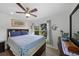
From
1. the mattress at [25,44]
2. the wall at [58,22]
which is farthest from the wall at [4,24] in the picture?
the wall at [58,22]

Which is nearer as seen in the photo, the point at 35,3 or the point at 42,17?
the point at 35,3

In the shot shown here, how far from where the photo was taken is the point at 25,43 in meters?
1.13

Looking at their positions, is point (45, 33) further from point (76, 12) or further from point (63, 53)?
point (76, 12)

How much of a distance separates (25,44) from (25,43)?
2 centimetres

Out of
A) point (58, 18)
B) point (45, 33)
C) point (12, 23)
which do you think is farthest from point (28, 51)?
point (58, 18)

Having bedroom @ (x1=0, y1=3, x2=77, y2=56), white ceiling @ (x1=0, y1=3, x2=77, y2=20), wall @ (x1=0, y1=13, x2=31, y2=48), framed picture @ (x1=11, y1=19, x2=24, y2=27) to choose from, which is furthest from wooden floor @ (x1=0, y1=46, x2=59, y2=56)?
white ceiling @ (x1=0, y1=3, x2=77, y2=20)

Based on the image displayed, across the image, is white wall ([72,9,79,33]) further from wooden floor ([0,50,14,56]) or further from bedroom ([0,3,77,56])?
wooden floor ([0,50,14,56])


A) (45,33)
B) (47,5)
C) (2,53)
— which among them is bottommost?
(2,53)

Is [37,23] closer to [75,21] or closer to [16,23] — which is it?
[16,23]

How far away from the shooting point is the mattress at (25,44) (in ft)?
3.53

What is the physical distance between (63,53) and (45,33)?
0.41m

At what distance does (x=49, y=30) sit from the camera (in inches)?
50.3

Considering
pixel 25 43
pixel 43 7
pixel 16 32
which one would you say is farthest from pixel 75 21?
pixel 16 32

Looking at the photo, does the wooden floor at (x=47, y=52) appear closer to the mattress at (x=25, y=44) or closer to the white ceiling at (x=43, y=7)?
the mattress at (x=25, y=44)
